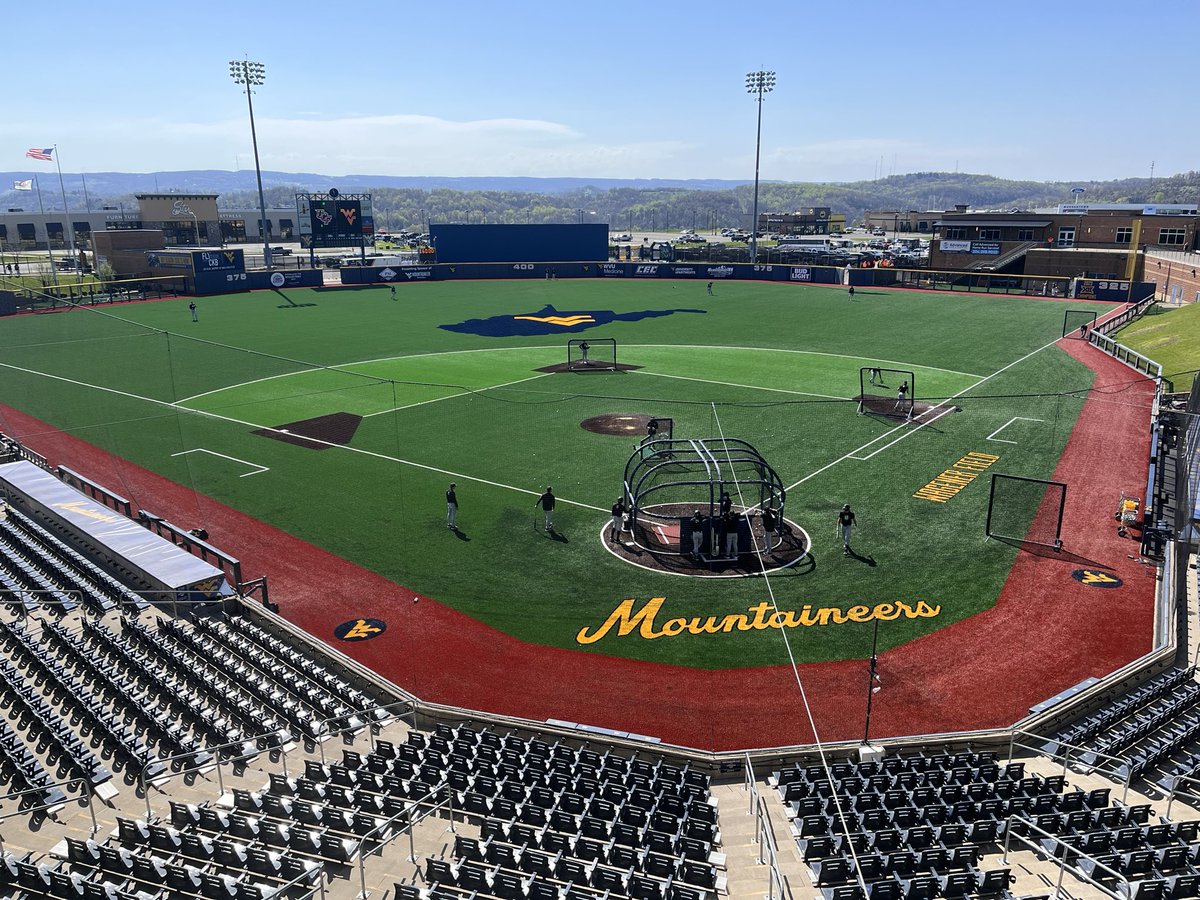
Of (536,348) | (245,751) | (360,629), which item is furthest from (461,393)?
(245,751)

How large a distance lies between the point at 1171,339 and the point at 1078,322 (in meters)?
12.7

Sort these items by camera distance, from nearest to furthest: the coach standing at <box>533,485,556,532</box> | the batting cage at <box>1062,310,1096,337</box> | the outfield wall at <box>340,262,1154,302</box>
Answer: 1. the coach standing at <box>533,485,556,532</box>
2. the batting cage at <box>1062,310,1096,337</box>
3. the outfield wall at <box>340,262,1154,302</box>

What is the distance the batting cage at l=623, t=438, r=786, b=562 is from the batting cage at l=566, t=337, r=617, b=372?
1909 centimetres

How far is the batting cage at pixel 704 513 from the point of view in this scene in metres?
22.1

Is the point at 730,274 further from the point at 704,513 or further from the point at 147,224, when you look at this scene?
the point at 147,224

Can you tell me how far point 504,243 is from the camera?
93.2 meters

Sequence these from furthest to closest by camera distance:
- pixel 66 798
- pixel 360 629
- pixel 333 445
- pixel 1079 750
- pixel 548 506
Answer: pixel 333 445 → pixel 548 506 → pixel 360 629 → pixel 1079 750 → pixel 66 798

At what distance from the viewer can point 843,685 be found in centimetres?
1673

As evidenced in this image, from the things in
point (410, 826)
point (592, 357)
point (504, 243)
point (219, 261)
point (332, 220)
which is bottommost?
point (592, 357)

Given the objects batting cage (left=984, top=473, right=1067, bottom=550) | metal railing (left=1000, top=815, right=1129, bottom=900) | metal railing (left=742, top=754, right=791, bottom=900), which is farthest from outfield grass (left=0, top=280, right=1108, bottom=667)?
metal railing (left=1000, top=815, right=1129, bottom=900)

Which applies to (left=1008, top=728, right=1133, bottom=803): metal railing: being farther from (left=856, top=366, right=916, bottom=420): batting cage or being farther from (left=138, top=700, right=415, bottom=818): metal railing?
(left=856, top=366, right=916, bottom=420): batting cage

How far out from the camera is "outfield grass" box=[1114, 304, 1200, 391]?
4116 cm

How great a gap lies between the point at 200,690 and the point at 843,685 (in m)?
11.9

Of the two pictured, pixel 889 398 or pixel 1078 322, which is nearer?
pixel 889 398
